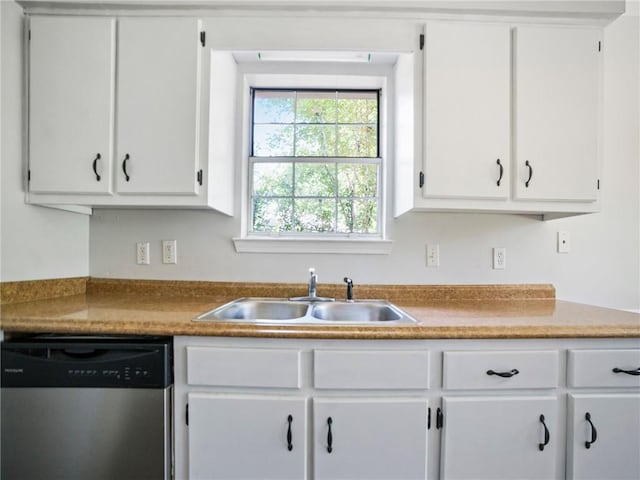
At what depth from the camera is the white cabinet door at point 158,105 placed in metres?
1.57

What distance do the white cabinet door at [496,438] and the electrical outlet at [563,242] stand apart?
42.9 inches

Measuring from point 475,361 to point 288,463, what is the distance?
80 centimetres

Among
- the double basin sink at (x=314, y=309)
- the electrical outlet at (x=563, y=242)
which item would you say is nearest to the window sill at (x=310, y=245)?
the double basin sink at (x=314, y=309)

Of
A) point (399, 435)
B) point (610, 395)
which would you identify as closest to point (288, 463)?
point (399, 435)

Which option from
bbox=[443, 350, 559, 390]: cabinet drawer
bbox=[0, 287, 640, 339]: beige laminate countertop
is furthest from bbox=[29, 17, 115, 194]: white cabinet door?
bbox=[443, 350, 559, 390]: cabinet drawer

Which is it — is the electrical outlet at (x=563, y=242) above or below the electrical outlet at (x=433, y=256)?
above

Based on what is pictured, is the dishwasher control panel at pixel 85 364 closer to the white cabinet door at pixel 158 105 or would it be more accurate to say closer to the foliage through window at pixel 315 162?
the white cabinet door at pixel 158 105

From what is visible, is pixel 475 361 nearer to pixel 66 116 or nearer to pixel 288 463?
pixel 288 463

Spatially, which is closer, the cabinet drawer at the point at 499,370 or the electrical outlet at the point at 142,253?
the cabinet drawer at the point at 499,370

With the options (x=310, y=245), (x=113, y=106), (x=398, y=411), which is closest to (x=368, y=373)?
(x=398, y=411)

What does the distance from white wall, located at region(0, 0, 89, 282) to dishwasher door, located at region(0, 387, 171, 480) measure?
26.5 inches

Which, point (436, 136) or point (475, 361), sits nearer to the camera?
point (475, 361)

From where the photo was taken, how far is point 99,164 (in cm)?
157

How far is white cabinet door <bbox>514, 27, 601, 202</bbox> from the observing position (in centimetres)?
157
